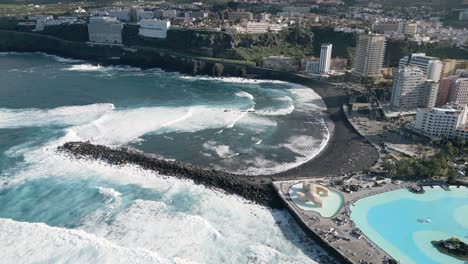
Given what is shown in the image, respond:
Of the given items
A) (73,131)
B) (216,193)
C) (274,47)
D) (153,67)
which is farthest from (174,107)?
(274,47)

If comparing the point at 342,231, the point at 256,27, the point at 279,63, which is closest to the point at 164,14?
the point at 256,27

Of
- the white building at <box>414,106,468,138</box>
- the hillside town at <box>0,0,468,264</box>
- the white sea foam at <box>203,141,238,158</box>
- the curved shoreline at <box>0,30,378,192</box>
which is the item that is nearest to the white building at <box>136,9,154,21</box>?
the hillside town at <box>0,0,468,264</box>

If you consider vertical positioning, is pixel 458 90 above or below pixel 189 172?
above

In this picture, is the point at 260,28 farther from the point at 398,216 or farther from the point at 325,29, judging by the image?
the point at 398,216

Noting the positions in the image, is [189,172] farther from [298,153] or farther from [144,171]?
[298,153]

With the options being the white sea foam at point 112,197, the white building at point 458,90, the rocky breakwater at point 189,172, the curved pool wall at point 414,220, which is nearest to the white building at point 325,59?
the white building at point 458,90
